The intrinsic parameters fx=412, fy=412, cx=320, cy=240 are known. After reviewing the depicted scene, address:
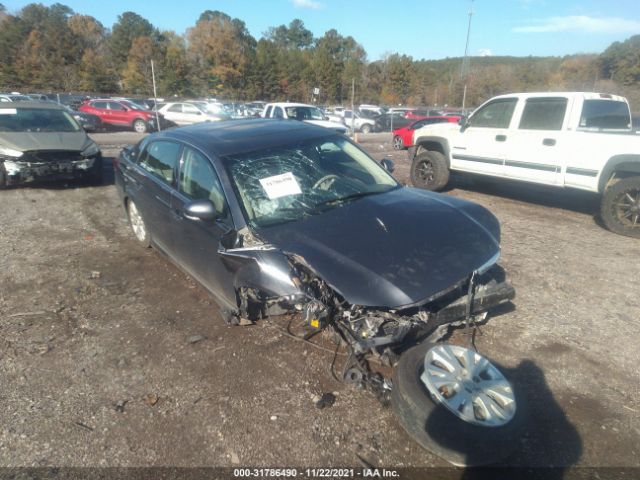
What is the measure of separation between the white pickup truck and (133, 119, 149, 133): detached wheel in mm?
17790

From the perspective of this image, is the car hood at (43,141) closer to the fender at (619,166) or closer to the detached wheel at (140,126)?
the fender at (619,166)

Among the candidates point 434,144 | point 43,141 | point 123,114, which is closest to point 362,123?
point 123,114

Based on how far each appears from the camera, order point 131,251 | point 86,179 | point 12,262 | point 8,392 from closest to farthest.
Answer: point 8,392
point 12,262
point 131,251
point 86,179

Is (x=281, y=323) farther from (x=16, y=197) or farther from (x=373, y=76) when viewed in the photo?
(x=373, y=76)

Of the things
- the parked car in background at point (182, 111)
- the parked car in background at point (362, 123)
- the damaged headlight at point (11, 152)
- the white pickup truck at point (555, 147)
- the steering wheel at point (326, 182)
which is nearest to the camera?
the steering wheel at point (326, 182)

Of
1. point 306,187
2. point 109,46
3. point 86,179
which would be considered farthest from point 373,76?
point 306,187

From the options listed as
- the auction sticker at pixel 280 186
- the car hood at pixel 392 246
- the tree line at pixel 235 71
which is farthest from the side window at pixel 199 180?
the tree line at pixel 235 71

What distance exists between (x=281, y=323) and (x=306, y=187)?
1.17 metres

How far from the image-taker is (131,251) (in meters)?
5.29

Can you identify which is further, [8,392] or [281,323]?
[281,323]

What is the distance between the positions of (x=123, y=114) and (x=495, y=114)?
2003 centimetres

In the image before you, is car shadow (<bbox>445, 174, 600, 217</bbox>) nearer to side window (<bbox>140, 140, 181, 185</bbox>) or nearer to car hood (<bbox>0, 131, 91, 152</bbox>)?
side window (<bbox>140, 140, 181, 185</bbox>)

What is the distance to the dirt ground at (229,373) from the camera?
2.33 m

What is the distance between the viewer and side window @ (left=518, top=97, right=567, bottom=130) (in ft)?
21.1
